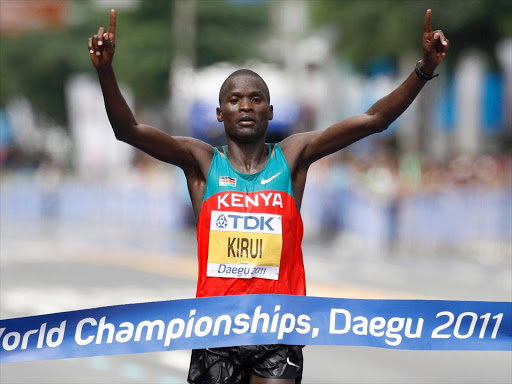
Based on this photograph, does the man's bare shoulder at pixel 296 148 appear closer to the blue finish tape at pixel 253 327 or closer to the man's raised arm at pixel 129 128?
the man's raised arm at pixel 129 128

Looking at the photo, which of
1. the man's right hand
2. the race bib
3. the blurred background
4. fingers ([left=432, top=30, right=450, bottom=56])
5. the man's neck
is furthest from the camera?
the blurred background

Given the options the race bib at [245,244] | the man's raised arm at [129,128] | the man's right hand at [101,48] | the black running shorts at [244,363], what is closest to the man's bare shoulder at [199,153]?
the man's raised arm at [129,128]

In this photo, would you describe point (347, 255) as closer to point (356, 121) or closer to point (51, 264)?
point (51, 264)

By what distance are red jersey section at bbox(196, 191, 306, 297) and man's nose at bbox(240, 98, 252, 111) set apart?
0.35 metres

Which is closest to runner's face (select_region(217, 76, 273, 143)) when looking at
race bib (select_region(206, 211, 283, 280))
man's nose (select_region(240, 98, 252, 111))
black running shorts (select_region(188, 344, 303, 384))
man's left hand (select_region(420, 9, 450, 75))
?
man's nose (select_region(240, 98, 252, 111))

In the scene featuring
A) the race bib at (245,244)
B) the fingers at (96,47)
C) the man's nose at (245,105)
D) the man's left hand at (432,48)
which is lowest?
the race bib at (245,244)

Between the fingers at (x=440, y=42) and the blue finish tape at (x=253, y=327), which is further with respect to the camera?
the blue finish tape at (x=253, y=327)

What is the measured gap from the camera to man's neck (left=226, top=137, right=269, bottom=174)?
4.86 meters

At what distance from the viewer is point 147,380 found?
333 inches

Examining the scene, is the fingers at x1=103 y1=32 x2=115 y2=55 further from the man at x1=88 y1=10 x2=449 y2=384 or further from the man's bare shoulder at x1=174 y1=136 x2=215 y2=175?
the man's bare shoulder at x1=174 y1=136 x2=215 y2=175

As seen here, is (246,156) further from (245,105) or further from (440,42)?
Answer: (440,42)

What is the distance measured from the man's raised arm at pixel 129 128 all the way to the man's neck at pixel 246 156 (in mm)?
117

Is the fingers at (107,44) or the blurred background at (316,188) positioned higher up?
the blurred background at (316,188)

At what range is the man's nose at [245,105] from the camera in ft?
15.4
